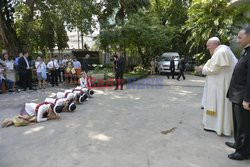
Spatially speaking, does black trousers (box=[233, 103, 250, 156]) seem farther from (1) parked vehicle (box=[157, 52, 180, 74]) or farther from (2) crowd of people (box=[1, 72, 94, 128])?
(1) parked vehicle (box=[157, 52, 180, 74])

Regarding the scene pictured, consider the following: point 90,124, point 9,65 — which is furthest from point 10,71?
point 90,124

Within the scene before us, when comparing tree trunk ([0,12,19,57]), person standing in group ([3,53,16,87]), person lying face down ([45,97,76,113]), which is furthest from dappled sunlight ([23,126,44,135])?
tree trunk ([0,12,19,57])

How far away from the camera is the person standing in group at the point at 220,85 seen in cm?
489

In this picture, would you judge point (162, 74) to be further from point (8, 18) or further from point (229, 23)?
point (8, 18)

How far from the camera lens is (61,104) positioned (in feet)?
22.4

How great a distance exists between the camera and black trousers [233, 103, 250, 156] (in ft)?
12.4

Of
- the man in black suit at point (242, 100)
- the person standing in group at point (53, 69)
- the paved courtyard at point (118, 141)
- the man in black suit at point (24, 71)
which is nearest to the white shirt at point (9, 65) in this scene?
the man in black suit at point (24, 71)

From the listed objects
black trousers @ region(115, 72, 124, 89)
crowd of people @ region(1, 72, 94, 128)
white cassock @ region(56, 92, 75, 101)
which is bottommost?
crowd of people @ region(1, 72, 94, 128)

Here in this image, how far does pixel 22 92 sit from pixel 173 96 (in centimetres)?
702

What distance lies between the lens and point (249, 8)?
13227mm

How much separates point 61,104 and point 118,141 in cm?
275

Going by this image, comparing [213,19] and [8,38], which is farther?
[213,19]

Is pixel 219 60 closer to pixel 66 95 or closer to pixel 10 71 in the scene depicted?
pixel 66 95

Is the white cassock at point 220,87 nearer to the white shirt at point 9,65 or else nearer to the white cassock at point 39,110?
the white cassock at point 39,110
